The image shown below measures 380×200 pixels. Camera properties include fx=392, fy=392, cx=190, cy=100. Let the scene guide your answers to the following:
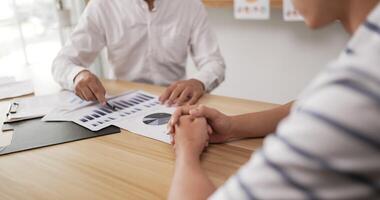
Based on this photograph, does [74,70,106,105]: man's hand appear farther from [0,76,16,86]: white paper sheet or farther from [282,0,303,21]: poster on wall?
[282,0,303,21]: poster on wall

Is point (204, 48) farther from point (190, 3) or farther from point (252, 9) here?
point (252, 9)

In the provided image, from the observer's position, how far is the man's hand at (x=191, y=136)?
2.62 ft

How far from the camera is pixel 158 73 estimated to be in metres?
1.63

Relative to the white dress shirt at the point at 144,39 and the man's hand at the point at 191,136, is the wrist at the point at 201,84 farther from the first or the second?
the man's hand at the point at 191,136

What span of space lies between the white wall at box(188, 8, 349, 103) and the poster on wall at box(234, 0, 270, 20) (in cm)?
12

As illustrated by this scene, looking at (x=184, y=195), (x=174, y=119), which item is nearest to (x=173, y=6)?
(x=174, y=119)

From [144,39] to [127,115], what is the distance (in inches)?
22.9

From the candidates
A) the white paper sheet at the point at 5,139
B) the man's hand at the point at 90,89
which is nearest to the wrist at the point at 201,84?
the man's hand at the point at 90,89

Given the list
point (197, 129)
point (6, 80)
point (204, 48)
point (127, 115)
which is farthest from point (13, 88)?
point (197, 129)

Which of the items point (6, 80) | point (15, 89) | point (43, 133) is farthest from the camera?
point (6, 80)

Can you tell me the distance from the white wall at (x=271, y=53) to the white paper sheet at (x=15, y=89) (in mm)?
1220

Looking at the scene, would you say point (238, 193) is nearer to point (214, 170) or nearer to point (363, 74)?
point (363, 74)

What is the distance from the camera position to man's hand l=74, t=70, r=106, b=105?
3.83ft

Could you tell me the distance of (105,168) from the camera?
0.81 meters
